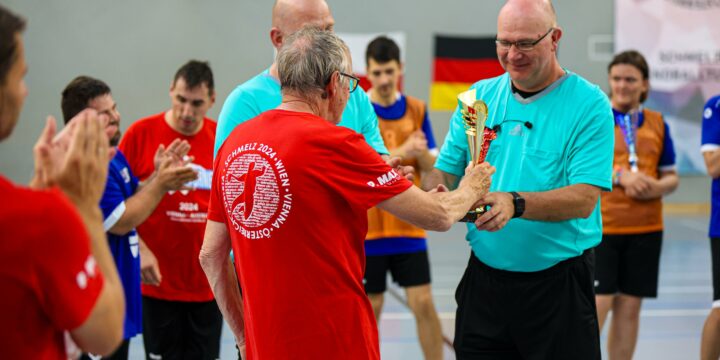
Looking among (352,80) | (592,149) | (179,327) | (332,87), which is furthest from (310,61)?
(179,327)

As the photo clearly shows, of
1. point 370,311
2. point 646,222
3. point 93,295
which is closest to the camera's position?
point 93,295

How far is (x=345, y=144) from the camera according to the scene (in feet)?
8.15

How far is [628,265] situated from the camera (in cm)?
564

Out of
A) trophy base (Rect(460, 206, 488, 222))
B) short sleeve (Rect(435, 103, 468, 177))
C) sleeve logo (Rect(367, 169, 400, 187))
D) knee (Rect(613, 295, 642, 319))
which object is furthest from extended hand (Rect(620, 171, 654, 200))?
sleeve logo (Rect(367, 169, 400, 187))

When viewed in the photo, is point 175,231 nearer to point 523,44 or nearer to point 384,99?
point 384,99

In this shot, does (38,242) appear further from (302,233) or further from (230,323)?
(230,323)

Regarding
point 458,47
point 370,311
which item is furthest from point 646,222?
point 458,47

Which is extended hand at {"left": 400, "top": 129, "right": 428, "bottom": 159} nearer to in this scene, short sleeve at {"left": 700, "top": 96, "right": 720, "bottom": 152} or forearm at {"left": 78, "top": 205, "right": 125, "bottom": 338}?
short sleeve at {"left": 700, "top": 96, "right": 720, "bottom": 152}

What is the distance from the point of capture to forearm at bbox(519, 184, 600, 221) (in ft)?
10.4

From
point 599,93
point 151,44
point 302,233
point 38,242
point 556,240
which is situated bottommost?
point 556,240

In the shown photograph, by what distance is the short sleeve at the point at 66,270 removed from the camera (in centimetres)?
157

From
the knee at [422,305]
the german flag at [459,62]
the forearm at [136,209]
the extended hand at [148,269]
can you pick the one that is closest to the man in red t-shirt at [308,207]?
the forearm at [136,209]

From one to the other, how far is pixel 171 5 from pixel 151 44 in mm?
717

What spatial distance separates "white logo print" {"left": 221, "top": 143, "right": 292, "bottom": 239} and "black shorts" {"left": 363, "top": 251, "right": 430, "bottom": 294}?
328 centimetres
